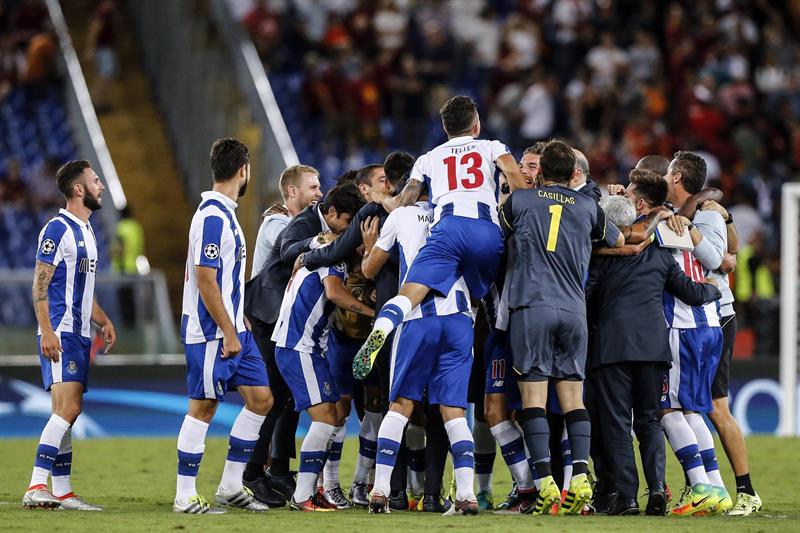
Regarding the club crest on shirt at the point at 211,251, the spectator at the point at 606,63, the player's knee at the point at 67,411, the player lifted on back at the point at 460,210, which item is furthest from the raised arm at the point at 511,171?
the spectator at the point at 606,63

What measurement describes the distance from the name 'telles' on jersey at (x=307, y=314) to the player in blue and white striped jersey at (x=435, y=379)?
75 cm

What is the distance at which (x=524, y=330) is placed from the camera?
27.5 ft

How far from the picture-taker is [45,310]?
8.73m

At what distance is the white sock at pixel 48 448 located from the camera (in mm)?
8688

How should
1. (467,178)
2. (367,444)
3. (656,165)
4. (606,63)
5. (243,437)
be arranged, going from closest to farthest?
(467,178) < (243,437) < (367,444) < (656,165) < (606,63)

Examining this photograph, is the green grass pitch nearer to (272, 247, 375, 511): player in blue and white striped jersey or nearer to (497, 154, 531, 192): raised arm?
(272, 247, 375, 511): player in blue and white striped jersey

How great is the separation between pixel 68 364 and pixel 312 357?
1.58 meters

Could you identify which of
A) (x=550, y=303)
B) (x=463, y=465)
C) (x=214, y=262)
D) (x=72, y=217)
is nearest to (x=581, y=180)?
(x=550, y=303)

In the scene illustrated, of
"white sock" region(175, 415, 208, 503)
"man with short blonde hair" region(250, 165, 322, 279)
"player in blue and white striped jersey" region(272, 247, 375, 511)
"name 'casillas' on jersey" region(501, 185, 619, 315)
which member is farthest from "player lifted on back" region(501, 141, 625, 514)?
"white sock" region(175, 415, 208, 503)

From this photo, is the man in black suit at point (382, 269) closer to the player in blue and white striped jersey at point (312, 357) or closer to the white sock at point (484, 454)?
the player in blue and white striped jersey at point (312, 357)

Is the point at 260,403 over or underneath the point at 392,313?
underneath

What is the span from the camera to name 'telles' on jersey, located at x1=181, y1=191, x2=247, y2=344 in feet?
27.4

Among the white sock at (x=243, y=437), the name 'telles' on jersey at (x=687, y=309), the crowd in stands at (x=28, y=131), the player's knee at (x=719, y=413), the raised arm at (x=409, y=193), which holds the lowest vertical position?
the white sock at (x=243, y=437)

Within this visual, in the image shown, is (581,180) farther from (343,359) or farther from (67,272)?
(67,272)
